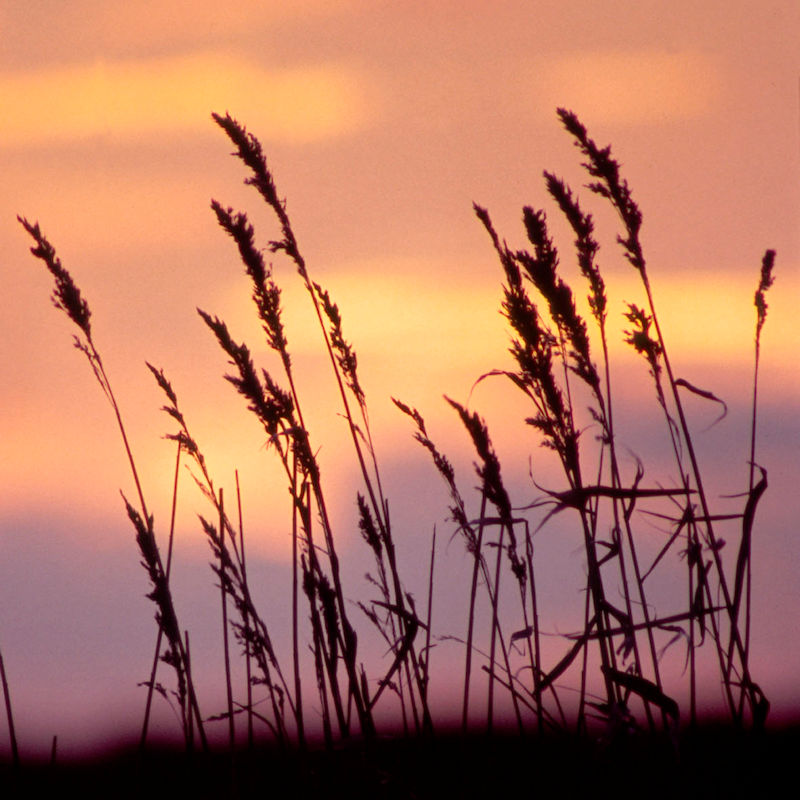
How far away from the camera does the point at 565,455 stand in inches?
82.3

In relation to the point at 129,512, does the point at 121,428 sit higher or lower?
higher

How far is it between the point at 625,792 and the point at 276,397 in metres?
0.95

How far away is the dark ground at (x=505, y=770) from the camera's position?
1881 millimetres

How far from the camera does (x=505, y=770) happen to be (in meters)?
2.20

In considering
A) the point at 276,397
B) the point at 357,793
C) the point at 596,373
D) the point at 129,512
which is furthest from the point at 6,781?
the point at 596,373

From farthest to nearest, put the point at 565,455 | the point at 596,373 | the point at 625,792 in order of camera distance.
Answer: the point at 596,373, the point at 565,455, the point at 625,792

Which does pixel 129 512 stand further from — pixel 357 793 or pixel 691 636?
pixel 691 636

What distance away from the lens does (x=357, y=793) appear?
1993 millimetres

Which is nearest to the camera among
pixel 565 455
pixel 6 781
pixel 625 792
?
pixel 625 792

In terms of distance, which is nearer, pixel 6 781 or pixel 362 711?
pixel 362 711

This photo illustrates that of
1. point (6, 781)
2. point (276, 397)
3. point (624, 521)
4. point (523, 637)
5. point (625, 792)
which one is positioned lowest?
point (625, 792)

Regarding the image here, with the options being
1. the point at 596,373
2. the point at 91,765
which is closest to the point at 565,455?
the point at 596,373

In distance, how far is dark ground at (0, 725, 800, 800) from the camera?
188 cm

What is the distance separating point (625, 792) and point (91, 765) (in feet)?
5.67
